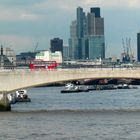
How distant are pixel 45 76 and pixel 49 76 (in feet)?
1.24

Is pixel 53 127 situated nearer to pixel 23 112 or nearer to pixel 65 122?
pixel 65 122

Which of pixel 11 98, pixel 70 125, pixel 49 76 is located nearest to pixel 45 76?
pixel 49 76

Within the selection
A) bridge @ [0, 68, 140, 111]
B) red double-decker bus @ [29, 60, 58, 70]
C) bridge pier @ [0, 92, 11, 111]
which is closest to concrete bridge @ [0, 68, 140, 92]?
bridge @ [0, 68, 140, 111]

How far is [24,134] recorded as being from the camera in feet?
186

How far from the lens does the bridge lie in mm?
80000

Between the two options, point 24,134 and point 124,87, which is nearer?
point 24,134

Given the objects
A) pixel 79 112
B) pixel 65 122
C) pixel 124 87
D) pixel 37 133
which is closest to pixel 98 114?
pixel 79 112

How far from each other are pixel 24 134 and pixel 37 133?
968 millimetres

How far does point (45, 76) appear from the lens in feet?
264

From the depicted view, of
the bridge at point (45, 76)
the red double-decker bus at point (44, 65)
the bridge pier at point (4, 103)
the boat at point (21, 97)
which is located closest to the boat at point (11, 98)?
the boat at point (21, 97)

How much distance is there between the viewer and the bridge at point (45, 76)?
262ft

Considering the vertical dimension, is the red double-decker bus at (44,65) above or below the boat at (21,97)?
above

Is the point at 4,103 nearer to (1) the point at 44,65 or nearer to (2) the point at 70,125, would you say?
(1) the point at 44,65

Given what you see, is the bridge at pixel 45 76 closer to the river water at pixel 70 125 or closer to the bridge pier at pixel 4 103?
the bridge pier at pixel 4 103
